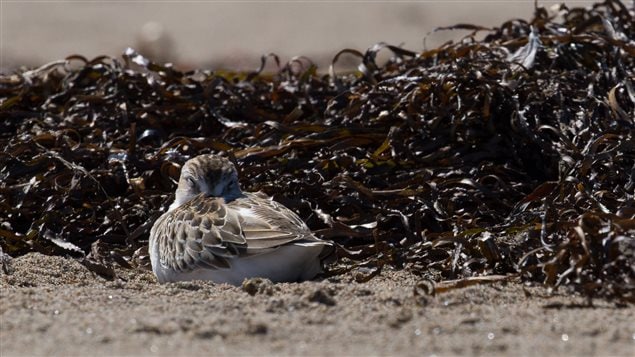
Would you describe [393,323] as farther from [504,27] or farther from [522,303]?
[504,27]

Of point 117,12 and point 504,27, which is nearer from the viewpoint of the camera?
point 504,27

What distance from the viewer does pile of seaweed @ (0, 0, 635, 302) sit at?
17.7 ft

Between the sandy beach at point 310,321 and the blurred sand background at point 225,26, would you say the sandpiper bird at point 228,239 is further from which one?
the blurred sand background at point 225,26

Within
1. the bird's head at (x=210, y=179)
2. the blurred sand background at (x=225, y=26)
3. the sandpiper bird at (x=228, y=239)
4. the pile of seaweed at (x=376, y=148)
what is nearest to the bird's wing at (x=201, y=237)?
the sandpiper bird at (x=228, y=239)

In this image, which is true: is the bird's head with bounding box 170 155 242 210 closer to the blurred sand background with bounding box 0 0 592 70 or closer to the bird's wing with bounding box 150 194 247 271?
the bird's wing with bounding box 150 194 247 271

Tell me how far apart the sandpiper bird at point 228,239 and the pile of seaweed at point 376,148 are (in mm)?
279

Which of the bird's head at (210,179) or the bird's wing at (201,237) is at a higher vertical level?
the bird's head at (210,179)

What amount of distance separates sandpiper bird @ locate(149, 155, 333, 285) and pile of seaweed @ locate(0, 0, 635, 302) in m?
0.28

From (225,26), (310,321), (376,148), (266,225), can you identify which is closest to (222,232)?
(266,225)

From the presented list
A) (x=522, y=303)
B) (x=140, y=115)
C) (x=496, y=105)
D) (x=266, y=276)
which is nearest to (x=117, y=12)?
(x=140, y=115)

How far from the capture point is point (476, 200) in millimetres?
5676

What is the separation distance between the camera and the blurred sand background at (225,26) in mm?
12328

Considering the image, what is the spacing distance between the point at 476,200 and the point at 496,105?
0.75m

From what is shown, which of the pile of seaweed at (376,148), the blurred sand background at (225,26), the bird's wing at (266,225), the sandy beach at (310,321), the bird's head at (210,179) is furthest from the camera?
the blurred sand background at (225,26)
